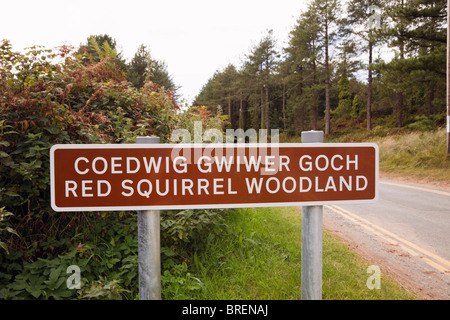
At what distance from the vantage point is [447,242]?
4.57m

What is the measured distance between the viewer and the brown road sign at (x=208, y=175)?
139 centimetres

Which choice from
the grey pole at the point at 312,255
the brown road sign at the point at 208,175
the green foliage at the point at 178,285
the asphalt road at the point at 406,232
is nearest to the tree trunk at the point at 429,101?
the asphalt road at the point at 406,232

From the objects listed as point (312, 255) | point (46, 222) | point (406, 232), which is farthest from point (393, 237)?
point (46, 222)

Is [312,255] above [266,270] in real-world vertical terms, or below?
above

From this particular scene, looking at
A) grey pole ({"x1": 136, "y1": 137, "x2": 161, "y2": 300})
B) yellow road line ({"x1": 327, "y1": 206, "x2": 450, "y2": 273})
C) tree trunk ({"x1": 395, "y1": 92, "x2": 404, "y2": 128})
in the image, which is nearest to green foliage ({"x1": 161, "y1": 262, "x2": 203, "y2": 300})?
grey pole ({"x1": 136, "y1": 137, "x2": 161, "y2": 300})

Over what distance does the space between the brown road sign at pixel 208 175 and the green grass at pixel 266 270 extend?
1.43 meters

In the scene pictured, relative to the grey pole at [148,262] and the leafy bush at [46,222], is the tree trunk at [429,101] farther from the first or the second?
the grey pole at [148,262]

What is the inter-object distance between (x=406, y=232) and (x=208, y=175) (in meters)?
4.93

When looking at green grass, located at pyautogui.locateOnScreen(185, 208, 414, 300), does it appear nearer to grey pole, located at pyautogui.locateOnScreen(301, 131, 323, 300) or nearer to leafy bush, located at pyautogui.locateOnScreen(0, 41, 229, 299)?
leafy bush, located at pyautogui.locateOnScreen(0, 41, 229, 299)

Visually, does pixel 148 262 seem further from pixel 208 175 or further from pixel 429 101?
pixel 429 101

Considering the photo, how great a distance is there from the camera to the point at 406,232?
16.7 ft

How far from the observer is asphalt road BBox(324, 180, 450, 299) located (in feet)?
11.9

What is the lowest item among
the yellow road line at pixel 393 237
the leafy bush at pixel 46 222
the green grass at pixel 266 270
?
the yellow road line at pixel 393 237

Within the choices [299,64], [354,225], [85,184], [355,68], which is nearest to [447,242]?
[354,225]
